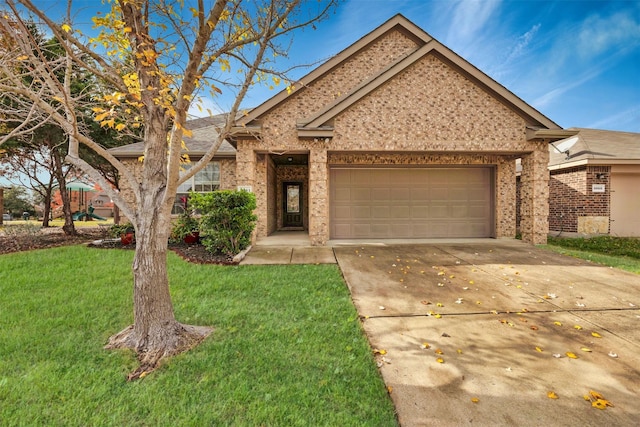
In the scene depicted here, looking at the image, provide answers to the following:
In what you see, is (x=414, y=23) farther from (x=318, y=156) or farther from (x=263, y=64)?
(x=263, y=64)

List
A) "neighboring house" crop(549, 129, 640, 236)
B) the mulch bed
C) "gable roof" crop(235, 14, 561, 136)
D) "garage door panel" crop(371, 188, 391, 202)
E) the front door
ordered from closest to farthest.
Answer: the mulch bed
"gable roof" crop(235, 14, 561, 136)
"garage door panel" crop(371, 188, 391, 202)
"neighboring house" crop(549, 129, 640, 236)
the front door

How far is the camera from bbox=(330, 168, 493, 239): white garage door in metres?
10.5

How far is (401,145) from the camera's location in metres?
8.95

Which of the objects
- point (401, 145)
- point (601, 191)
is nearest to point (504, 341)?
point (401, 145)

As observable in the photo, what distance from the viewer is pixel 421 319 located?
379 centimetres

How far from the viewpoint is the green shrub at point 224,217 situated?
7.25m

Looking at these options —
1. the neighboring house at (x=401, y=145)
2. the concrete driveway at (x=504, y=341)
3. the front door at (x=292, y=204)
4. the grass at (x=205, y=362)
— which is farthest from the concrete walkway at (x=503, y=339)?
the front door at (x=292, y=204)

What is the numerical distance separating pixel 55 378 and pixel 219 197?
5.06 metres

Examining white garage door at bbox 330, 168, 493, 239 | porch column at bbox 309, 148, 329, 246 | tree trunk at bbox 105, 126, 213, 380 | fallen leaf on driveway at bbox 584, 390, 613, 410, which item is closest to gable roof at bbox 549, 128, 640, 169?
white garage door at bbox 330, 168, 493, 239

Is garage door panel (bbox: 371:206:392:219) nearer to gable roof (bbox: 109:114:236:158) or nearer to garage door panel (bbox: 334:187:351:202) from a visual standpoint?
garage door panel (bbox: 334:187:351:202)

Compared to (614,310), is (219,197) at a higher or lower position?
higher

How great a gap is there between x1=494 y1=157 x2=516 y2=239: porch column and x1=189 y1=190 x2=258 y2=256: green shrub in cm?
884

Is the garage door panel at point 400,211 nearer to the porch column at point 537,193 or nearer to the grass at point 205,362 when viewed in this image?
the porch column at point 537,193

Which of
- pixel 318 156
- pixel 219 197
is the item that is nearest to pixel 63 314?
pixel 219 197
